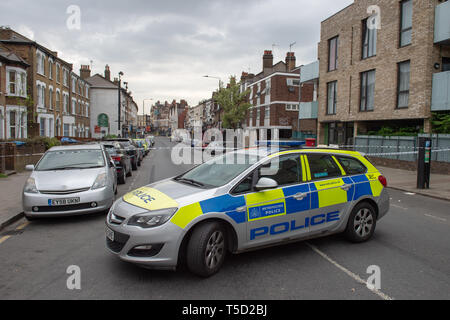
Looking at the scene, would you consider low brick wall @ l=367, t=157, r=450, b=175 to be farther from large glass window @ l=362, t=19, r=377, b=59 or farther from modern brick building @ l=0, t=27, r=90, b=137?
modern brick building @ l=0, t=27, r=90, b=137

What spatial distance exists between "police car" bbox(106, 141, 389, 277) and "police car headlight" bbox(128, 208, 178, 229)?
0.01 m

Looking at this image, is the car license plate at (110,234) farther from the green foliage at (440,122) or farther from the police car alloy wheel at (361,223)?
the green foliage at (440,122)

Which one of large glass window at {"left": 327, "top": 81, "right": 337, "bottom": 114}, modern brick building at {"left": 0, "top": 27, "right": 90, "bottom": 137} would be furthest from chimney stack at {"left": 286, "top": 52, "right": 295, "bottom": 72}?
modern brick building at {"left": 0, "top": 27, "right": 90, "bottom": 137}

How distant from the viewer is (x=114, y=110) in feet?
183

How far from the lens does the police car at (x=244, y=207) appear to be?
402 centimetres

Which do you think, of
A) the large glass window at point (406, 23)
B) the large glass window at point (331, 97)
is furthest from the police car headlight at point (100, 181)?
the large glass window at point (331, 97)

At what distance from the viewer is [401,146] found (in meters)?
17.8

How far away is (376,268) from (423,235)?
2324mm

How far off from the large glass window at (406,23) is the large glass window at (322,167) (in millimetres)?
15449

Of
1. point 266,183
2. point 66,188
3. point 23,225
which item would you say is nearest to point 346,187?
point 266,183

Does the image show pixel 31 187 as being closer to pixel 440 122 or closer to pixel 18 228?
pixel 18 228

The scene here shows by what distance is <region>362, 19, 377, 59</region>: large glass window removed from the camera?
66.2 ft
